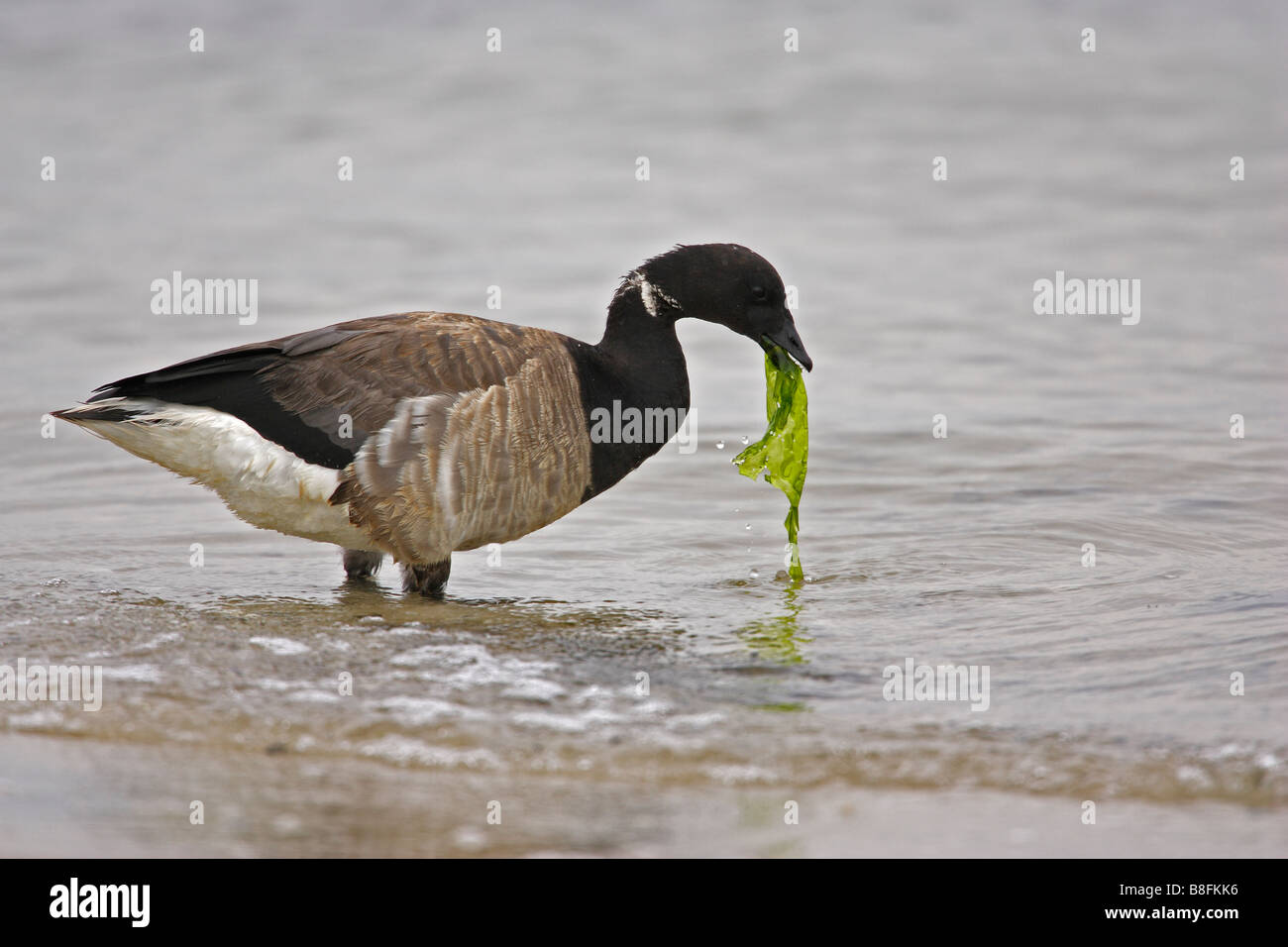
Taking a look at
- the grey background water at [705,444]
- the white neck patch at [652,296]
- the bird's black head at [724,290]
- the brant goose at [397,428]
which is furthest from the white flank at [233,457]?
the bird's black head at [724,290]

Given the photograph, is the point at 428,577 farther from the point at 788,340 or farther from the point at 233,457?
the point at 788,340

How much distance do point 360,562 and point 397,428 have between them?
1.15 meters

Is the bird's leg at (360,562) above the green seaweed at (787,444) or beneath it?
beneath

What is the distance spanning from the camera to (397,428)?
7.33 m

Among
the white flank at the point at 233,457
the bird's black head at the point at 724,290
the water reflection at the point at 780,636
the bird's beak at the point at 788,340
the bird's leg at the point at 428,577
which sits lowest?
the water reflection at the point at 780,636

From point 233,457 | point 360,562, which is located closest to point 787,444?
point 360,562

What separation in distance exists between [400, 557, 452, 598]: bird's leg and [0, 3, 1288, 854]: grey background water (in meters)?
0.16

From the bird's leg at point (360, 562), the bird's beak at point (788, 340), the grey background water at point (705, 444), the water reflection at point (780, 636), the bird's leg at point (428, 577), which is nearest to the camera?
the grey background water at point (705, 444)

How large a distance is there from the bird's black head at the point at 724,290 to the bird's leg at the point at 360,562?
2064mm

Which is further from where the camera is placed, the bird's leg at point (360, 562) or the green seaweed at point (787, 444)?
the bird's leg at point (360, 562)

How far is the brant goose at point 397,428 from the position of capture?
7.32 metres

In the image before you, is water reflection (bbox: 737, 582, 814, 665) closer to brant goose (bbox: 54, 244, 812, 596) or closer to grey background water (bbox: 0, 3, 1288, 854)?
grey background water (bbox: 0, 3, 1288, 854)

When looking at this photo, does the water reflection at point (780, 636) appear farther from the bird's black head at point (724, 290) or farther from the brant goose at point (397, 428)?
the bird's black head at point (724, 290)

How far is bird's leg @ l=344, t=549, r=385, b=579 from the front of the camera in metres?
8.15
